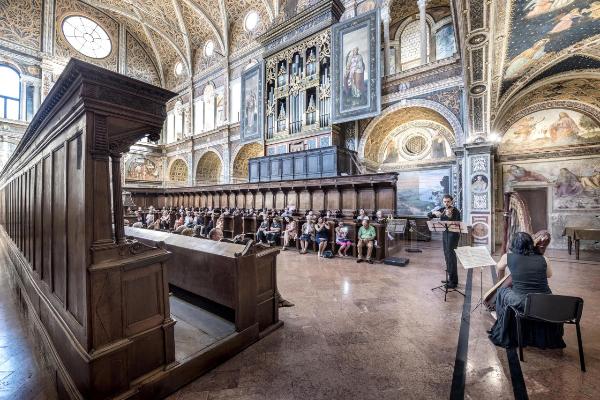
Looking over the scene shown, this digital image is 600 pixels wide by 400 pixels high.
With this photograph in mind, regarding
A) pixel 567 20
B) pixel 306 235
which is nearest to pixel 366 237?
pixel 306 235

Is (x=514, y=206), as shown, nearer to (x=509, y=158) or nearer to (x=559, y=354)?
(x=559, y=354)

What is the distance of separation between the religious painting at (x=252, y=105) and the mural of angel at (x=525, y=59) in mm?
9124

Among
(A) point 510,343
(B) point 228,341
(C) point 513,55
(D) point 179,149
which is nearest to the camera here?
(B) point 228,341

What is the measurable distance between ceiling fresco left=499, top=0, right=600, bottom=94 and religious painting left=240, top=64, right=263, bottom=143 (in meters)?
9.19

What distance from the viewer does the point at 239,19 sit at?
15.0 m

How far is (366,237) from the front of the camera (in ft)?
20.9

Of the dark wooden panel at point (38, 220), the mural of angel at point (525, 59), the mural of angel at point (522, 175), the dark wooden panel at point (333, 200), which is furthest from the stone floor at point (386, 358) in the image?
the mural of angel at point (522, 175)

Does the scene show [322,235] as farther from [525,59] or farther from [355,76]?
[525,59]

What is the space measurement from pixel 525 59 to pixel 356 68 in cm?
485

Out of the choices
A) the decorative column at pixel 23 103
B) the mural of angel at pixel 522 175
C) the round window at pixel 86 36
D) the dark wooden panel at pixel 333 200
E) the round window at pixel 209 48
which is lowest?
the dark wooden panel at pixel 333 200

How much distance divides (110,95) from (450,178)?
1121cm

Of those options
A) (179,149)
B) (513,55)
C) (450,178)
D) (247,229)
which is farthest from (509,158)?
(179,149)

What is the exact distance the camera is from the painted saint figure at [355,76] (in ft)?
31.1

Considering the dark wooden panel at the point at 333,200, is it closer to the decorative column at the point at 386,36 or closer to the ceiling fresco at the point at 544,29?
the decorative column at the point at 386,36
